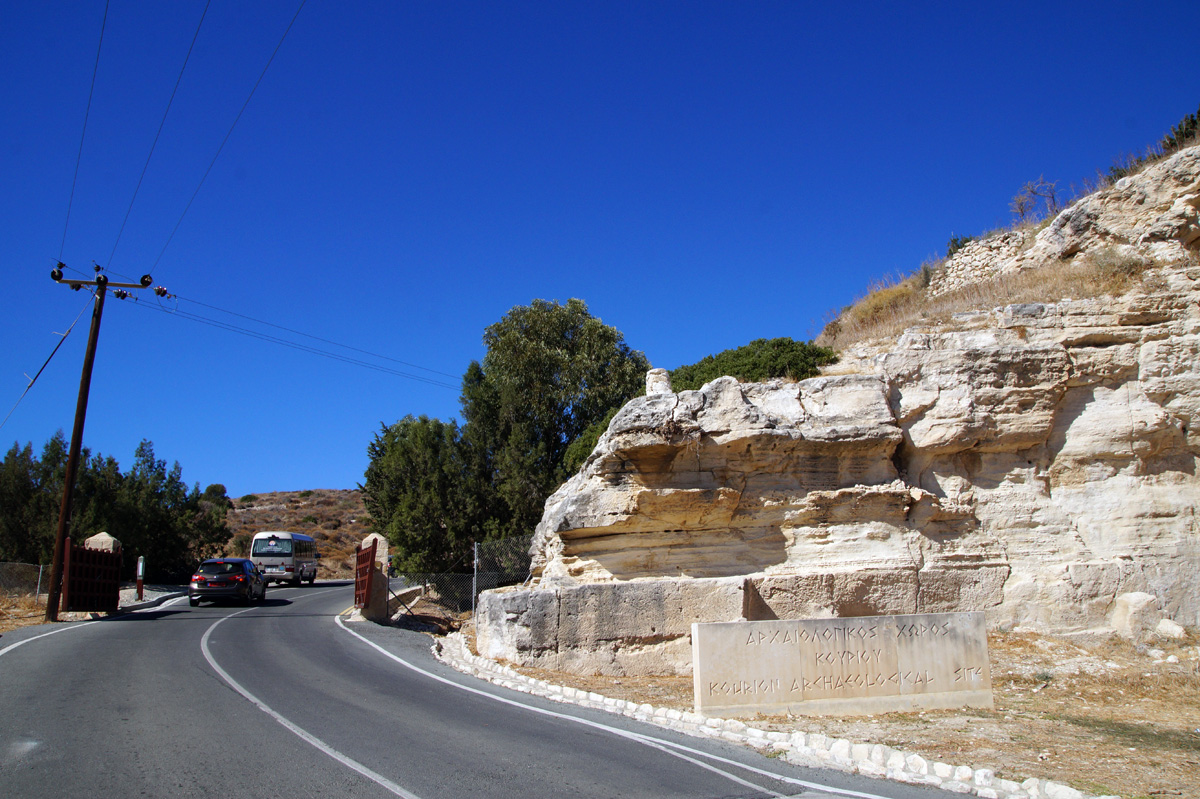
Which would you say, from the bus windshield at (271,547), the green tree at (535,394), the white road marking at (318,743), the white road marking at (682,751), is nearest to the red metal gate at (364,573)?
the green tree at (535,394)

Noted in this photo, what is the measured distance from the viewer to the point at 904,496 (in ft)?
45.5

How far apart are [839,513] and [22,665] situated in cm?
1370

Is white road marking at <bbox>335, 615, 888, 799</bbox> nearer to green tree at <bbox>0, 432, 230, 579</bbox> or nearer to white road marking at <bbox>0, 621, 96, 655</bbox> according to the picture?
white road marking at <bbox>0, 621, 96, 655</bbox>

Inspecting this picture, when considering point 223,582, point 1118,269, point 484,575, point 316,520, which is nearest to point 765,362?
point 1118,269

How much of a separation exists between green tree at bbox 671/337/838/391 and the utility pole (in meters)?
15.9

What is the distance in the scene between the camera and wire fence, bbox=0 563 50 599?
21859 mm

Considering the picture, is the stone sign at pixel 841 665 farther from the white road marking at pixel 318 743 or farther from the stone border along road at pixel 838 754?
the white road marking at pixel 318 743

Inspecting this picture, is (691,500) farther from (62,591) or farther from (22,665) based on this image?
(62,591)

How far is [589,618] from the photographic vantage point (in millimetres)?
12711

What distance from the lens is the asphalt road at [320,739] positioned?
6246 mm

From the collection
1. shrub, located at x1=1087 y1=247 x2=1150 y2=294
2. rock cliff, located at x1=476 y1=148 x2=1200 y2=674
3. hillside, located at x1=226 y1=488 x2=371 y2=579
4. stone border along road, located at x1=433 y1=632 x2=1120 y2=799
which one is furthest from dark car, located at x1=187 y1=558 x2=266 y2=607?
shrub, located at x1=1087 y1=247 x2=1150 y2=294

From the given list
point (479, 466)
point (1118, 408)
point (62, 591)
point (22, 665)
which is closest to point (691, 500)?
point (1118, 408)

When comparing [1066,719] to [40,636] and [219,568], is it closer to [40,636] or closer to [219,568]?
[40,636]

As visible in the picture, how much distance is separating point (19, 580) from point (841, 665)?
2442cm
